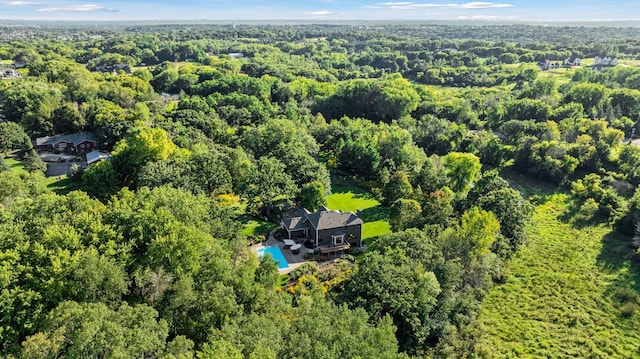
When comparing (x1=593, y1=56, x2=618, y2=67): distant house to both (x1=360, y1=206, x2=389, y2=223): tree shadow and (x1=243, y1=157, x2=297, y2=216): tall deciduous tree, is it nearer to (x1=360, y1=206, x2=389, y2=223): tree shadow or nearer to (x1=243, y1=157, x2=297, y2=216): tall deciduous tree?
(x1=360, y1=206, x2=389, y2=223): tree shadow

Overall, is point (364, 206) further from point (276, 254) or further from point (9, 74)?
→ point (9, 74)

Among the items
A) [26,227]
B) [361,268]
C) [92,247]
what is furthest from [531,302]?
[26,227]

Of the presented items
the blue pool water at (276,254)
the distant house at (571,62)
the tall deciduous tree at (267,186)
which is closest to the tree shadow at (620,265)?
the blue pool water at (276,254)

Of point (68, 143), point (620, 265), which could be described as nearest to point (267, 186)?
point (620, 265)

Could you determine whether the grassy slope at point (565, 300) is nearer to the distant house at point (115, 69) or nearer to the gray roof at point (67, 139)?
the gray roof at point (67, 139)

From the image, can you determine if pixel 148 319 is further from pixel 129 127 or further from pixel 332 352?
pixel 129 127

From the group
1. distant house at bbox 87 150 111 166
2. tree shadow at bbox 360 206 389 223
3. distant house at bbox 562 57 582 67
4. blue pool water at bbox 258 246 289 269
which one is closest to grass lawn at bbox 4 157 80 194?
distant house at bbox 87 150 111 166

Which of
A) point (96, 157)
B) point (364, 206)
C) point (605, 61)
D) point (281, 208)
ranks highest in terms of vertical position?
point (605, 61)
